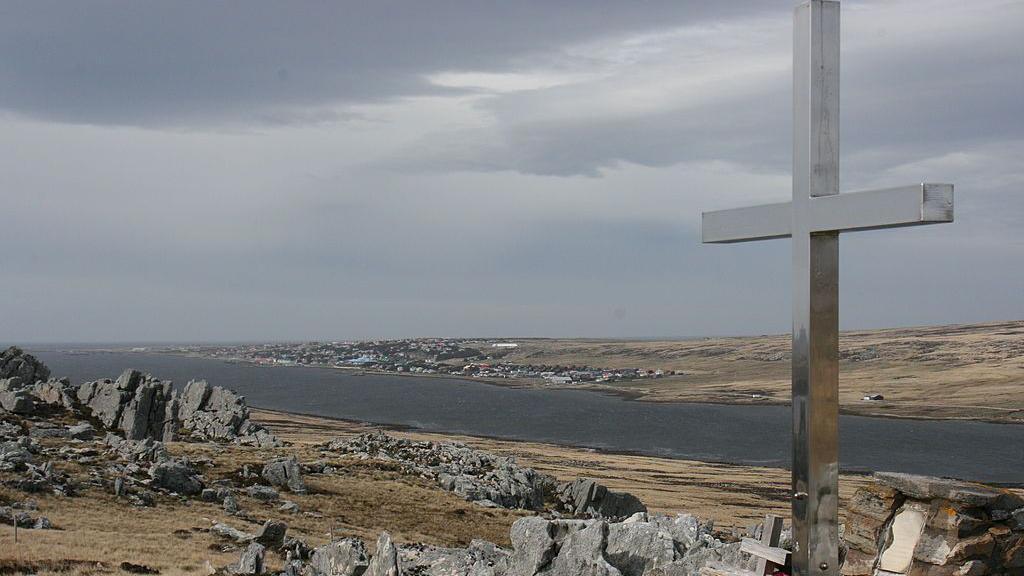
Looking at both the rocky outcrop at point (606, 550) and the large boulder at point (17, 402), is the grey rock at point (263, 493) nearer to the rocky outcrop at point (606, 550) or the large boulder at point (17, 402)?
the rocky outcrop at point (606, 550)

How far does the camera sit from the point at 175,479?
116ft

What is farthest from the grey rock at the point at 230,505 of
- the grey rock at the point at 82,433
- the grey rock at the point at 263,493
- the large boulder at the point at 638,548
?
the large boulder at the point at 638,548

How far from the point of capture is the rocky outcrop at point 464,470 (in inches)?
1762

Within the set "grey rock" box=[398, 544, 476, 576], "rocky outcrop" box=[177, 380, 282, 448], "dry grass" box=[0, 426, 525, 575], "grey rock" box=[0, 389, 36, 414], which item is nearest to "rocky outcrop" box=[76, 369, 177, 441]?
"rocky outcrop" box=[177, 380, 282, 448]

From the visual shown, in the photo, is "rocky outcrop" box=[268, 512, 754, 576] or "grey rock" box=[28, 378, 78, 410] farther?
"grey rock" box=[28, 378, 78, 410]

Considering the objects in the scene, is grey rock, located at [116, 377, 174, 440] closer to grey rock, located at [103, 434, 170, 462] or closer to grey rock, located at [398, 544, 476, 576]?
grey rock, located at [103, 434, 170, 462]

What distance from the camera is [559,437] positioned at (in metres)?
127

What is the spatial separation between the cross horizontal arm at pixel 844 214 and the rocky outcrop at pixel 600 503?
3588 centimetres

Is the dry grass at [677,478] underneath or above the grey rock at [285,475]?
underneath

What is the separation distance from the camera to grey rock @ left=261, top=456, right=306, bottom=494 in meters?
39.6

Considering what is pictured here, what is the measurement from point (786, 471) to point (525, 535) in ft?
273

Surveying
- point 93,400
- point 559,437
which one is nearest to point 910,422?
point 559,437

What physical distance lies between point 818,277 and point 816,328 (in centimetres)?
50

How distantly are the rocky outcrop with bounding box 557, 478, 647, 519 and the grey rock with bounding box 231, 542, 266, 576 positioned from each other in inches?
977
